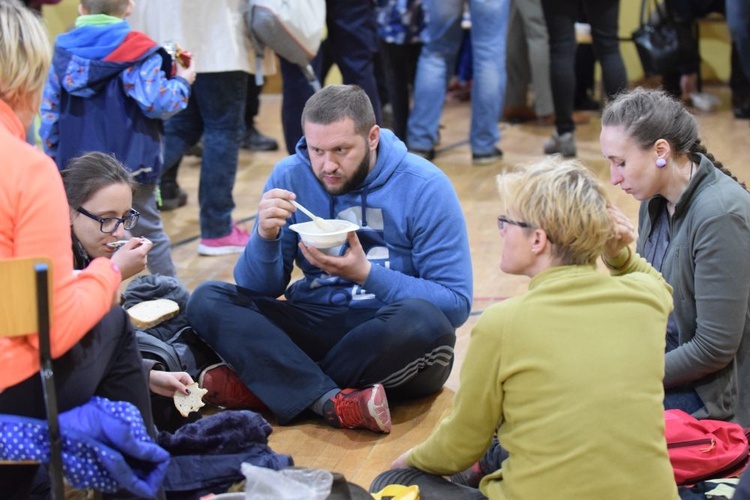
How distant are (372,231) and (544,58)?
3.69 meters

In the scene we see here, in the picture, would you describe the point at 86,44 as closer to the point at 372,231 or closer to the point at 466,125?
the point at 372,231

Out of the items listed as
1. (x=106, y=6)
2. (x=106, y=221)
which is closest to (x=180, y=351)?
(x=106, y=221)

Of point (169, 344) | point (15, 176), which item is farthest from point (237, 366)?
point (15, 176)

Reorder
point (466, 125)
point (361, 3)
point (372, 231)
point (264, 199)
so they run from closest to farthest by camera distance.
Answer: point (264, 199)
point (372, 231)
point (361, 3)
point (466, 125)

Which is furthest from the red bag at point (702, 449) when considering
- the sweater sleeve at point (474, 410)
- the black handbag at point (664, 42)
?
the black handbag at point (664, 42)

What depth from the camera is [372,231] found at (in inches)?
120

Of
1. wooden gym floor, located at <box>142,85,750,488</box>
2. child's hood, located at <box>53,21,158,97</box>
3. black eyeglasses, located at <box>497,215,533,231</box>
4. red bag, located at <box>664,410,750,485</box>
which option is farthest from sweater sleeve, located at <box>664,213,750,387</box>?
child's hood, located at <box>53,21,158,97</box>

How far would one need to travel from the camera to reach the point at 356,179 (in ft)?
9.88

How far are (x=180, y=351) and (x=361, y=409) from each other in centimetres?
58

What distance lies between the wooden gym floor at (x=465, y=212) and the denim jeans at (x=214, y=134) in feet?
0.68

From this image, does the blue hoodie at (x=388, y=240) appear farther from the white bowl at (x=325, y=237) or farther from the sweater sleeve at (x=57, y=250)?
the sweater sleeve at (x=57, y=250)

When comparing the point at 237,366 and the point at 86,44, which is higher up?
the point at 86,44

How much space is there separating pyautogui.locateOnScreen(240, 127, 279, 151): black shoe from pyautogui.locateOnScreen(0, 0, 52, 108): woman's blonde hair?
14.4 feet

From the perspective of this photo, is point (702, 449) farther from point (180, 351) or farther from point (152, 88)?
point (152, 88)
